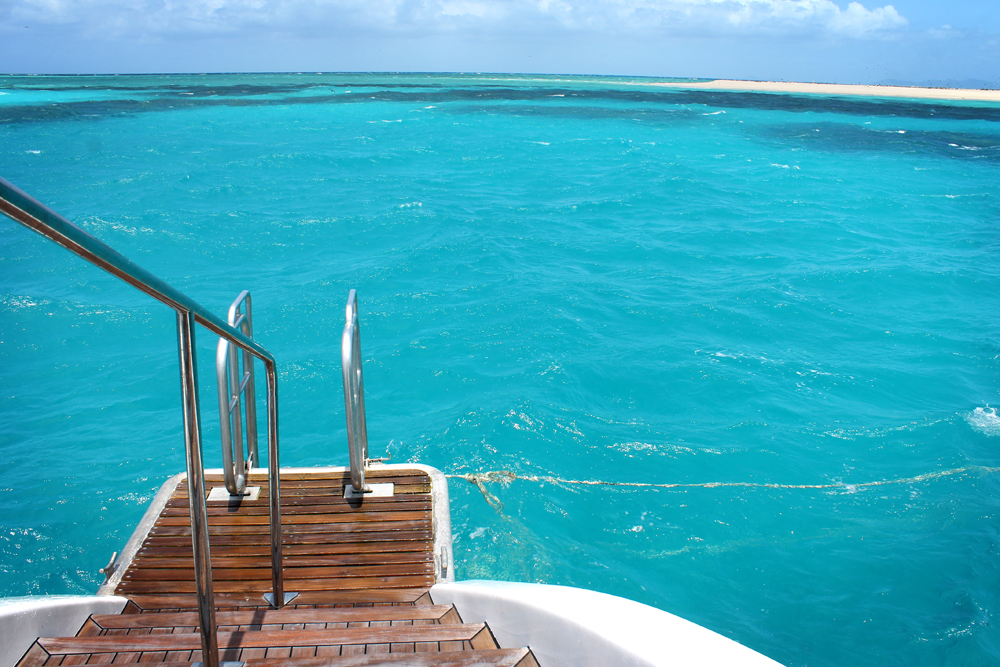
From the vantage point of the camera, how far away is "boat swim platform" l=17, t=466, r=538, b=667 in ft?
6.03

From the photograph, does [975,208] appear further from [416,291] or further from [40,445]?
[40,445]

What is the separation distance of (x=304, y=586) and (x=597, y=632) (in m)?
1.51

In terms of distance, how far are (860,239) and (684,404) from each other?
859cm

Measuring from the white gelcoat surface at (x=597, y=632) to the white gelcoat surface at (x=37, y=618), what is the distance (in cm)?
139

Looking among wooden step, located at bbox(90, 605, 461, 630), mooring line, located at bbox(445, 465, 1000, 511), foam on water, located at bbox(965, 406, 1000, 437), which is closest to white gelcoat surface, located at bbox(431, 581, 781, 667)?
wooden step, located at bbox(90, 605, 461, 630)

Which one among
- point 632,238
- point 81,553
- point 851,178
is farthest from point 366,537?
point 851,178

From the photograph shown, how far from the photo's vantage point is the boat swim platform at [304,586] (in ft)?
6.03

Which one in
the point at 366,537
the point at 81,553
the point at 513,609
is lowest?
the point at 81,553

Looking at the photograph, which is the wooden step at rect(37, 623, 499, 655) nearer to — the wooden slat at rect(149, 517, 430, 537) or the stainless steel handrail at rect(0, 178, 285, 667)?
the stainless steel handrail at rect(0, 178, 285, 667)

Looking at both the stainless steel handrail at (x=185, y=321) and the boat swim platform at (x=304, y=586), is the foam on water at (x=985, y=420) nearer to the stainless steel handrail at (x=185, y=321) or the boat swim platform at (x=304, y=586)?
the boat swim platform at (x=304, y=586)

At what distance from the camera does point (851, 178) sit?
1923cm

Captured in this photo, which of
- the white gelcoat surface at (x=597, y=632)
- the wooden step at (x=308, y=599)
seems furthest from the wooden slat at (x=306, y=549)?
the white gelcoat surface at (x=597, y=632)

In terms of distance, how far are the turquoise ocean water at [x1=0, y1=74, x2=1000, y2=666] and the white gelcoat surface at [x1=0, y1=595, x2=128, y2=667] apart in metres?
2.29

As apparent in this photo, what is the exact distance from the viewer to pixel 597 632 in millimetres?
1667
